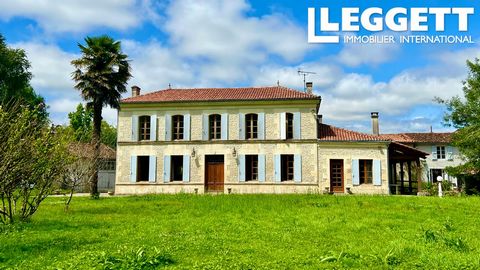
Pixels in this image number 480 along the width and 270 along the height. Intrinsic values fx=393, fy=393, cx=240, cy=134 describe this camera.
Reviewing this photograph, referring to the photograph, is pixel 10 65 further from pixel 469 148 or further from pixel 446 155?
pixel 446 155

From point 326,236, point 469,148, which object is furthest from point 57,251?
point 469,148

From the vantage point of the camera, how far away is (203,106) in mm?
23938

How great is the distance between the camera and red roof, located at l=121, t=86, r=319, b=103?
2347 cm

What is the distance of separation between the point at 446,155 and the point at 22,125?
124 ft

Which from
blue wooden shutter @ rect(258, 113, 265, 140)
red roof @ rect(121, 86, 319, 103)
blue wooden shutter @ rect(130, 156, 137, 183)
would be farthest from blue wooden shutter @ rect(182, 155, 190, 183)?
blue wooden shutter @ rect(258, 113, 265, 140)

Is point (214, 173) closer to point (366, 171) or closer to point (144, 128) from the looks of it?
point (144, 128)

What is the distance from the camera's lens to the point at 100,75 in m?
23.2

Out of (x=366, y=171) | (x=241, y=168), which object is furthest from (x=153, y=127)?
(x=366, y=171)

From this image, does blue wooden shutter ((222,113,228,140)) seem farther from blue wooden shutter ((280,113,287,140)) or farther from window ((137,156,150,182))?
window ((137,156,150,182))

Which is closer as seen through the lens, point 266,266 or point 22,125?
point 266,266

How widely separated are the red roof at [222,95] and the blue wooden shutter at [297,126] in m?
1.08

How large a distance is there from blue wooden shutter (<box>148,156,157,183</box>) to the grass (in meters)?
10.8

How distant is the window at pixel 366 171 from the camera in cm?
2242

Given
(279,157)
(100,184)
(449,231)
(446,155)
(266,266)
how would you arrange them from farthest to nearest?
1. (446,155)
2. (100,184)
3. (279,157)
4. (449,231)
5. (266,266)
